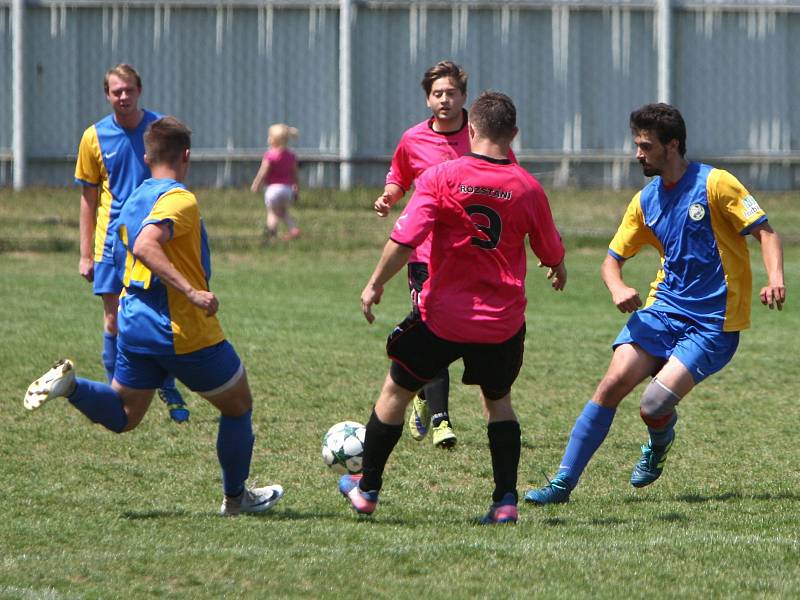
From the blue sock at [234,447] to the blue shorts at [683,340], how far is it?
175 cm

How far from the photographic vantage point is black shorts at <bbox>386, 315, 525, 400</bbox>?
541cm

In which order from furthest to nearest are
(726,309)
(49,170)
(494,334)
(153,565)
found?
(49,170) → (726,309) → (494,334) → (153,565)

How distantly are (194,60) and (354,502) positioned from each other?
1522cm

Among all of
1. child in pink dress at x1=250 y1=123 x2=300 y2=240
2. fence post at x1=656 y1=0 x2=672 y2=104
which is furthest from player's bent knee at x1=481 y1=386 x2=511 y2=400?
fence post at x1=656 y1=0 x2=672 y2=104

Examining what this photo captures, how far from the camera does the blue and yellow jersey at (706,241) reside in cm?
584

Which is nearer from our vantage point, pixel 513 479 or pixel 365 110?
pixel 513 479

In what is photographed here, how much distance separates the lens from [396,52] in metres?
20.1

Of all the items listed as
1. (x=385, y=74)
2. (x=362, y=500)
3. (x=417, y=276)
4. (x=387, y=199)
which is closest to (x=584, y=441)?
(x=362, y=500)

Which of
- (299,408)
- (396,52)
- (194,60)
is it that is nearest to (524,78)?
(396,52)

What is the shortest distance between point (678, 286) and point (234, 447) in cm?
209

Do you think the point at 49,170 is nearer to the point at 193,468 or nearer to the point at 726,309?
the point at 193,468

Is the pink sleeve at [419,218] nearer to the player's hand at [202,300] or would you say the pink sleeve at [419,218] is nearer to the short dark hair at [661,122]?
the player's hand at [202,300]

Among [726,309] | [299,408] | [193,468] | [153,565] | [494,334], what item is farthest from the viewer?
[299,408]

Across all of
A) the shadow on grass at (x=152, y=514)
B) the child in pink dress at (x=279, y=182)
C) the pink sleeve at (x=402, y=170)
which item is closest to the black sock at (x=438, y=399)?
the pink sleeve at (x=402, y=170)
